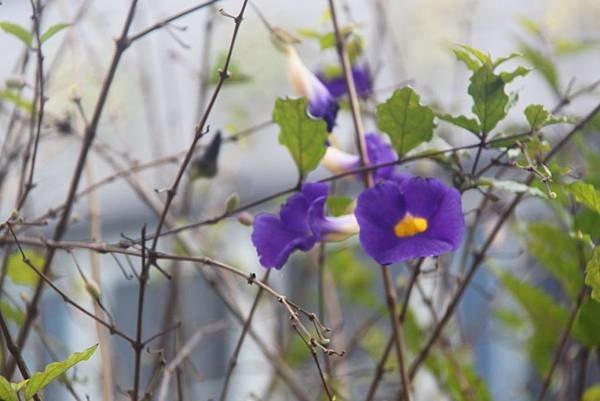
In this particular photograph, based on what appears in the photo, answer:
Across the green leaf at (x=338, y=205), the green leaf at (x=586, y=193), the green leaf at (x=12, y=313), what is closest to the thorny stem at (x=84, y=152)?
the green leaf at (x=12, y=313)

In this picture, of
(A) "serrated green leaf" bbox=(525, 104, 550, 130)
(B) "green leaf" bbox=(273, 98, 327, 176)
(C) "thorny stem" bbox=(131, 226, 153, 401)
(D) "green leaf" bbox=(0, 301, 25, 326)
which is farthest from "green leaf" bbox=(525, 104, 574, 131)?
(D) "green leaf" bbox=(0, 301, 25, 326)

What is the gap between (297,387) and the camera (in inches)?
29.0

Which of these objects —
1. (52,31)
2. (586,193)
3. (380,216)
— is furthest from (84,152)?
(586,193)

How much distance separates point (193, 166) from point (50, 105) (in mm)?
772

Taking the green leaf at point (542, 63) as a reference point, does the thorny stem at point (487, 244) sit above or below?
below

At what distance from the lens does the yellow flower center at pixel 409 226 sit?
52cm

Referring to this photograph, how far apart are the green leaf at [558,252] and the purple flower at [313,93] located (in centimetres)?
18

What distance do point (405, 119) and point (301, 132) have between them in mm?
61

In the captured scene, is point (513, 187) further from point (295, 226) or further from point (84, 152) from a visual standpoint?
point (84, 152)

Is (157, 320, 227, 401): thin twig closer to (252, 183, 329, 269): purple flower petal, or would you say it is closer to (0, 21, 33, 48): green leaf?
(252, 183, 329, 269): purple flower petal

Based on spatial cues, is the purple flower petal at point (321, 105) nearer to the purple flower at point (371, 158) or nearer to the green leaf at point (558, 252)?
the purple flower at point (371, 158)

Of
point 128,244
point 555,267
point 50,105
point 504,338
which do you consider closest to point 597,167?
point 555,267

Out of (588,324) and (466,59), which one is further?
(588,324)

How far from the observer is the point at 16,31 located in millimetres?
595
